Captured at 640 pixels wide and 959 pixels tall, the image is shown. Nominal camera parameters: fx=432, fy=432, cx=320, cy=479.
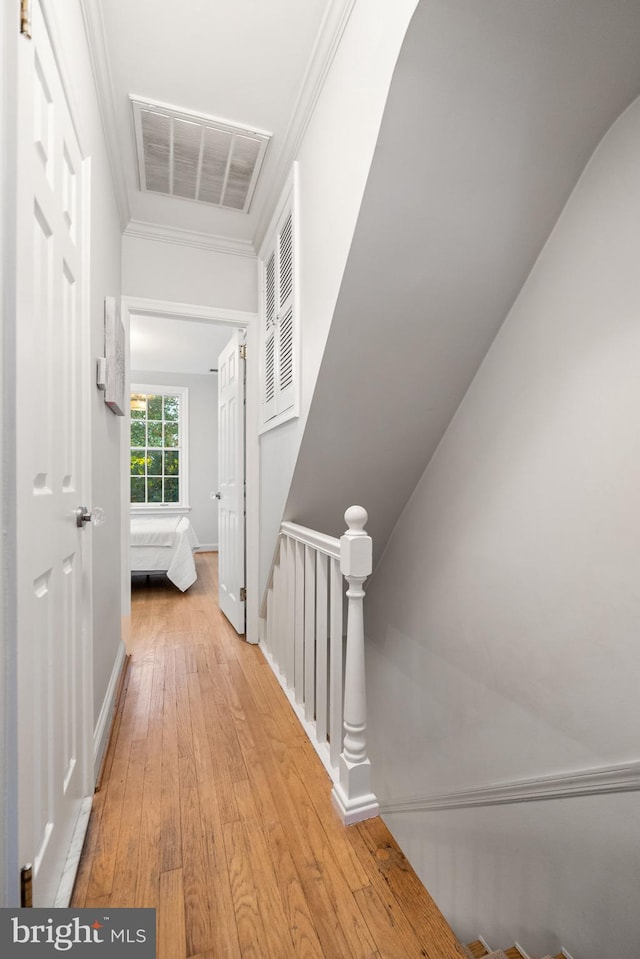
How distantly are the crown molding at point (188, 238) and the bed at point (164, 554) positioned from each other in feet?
8.53

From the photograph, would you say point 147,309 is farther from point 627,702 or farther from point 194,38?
point 627,702

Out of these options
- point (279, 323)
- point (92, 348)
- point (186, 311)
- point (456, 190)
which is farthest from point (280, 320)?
point (456, 190)

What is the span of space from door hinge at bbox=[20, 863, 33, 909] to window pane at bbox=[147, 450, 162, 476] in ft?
19.6

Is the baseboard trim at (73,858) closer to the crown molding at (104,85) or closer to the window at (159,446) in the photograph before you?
the crown molding at (104,85)

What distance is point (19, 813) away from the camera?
0.75 meters

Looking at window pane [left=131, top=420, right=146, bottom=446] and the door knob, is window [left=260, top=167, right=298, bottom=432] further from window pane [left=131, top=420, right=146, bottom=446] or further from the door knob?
window pane [left=131, top=420, right=146, bottom=446]

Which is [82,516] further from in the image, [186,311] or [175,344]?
[175,344]

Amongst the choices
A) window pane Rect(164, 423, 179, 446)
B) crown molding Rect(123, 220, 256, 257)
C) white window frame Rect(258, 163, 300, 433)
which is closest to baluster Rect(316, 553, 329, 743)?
white window frame Rect(258, 163, 300, 433)

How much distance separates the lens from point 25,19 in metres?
0.80

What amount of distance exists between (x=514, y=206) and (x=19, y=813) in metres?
1.98

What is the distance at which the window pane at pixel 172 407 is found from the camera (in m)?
6.53

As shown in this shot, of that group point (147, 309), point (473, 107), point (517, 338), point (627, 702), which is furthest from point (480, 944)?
point (147, 309)

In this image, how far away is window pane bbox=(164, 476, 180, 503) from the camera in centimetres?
647

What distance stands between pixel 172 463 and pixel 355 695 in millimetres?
5665
